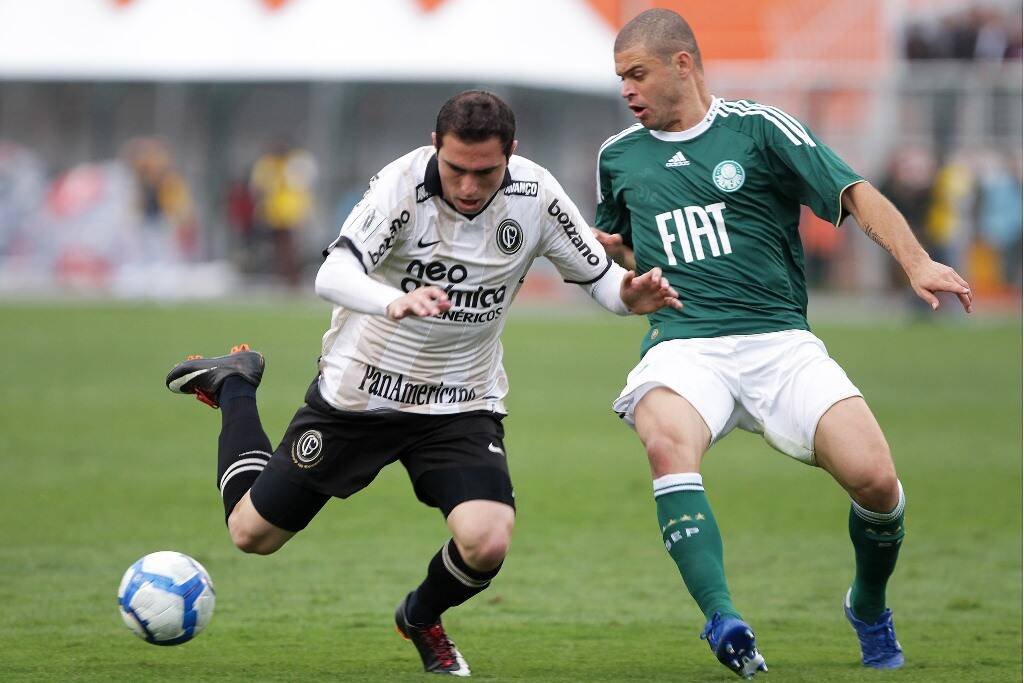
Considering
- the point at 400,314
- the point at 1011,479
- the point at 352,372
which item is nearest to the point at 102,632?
the point at 352,372

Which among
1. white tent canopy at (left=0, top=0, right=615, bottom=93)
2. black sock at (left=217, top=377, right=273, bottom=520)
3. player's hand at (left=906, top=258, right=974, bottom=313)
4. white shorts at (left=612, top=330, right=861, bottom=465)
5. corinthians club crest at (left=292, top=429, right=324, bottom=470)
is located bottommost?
white tent canopy at (left=0, top=0, right=615, bottom=93)

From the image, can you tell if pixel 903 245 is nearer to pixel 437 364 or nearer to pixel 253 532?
pixel 437 364

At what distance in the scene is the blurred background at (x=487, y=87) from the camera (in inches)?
1144

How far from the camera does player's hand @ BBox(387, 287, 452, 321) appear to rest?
5383mm

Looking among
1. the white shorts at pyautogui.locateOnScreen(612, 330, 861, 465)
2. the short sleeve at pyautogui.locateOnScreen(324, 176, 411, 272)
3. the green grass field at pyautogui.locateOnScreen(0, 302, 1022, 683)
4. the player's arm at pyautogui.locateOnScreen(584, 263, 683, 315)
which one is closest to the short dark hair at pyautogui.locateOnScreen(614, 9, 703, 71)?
the player's arm at pyautogui.locateOnScreen(584, 263, 683, 315)

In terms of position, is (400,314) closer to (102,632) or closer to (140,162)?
(102,632)

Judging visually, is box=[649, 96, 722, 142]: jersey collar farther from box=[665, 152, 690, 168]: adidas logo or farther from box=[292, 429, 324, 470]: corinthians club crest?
box=[292, 429, 324, 470]: corinthians club crest

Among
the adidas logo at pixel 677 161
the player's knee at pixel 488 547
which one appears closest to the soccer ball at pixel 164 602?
the player's knee at pixel 488 547

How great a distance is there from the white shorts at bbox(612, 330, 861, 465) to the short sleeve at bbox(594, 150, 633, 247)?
720 mm

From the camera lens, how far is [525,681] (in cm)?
607

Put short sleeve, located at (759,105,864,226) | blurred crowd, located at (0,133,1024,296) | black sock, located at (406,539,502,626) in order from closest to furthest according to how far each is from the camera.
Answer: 1. black sock, located at (406,539,502,626)
2. short sleeve, located at (759,105,864,226)
3. blurred crowd, located at (0,133,1024,296)

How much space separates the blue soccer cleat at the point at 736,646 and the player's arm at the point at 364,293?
1.48m

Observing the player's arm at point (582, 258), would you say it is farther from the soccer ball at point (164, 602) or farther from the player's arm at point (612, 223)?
the soccer ball at point (164, 602)

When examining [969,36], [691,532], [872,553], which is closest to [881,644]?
[872,553]
